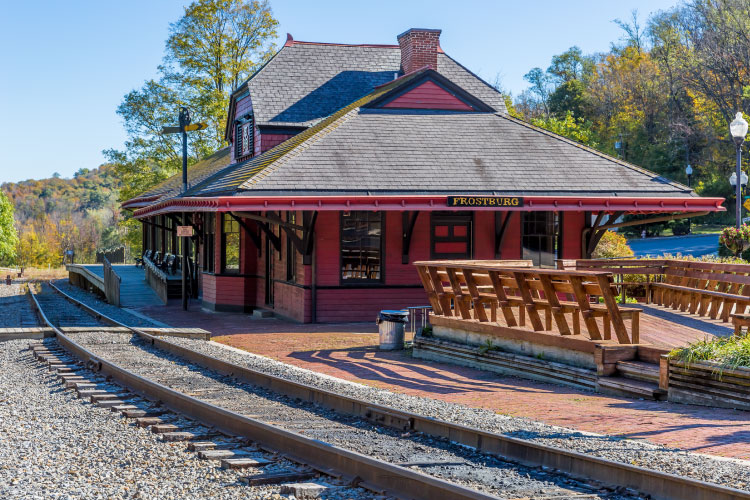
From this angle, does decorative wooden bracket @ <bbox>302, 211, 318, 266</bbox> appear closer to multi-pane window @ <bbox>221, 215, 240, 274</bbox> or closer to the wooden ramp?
multi-pane window @ <bbox>221, 215, 240, 274</bbox>

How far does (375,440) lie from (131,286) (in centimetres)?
2502

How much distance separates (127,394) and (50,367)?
2.94 m

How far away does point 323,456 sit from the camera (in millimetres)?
6730

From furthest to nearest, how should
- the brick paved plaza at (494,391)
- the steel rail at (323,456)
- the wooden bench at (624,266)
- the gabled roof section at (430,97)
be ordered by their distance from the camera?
1. the gabled roof section at (430,97)
2. the wooden bench at (624,266)
3. the brick paved plaza at (494,391)
4. the steel rail at (323,456)

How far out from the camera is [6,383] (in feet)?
37.1

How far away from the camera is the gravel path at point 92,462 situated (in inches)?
239

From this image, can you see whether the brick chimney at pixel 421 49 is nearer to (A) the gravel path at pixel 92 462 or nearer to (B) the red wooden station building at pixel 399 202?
(B) the red wooden station building at pixel 399 202

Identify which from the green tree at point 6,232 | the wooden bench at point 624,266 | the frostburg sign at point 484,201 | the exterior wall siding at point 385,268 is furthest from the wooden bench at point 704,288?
the green tree at point 6,232

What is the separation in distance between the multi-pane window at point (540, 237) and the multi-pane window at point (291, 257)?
18.4 feet

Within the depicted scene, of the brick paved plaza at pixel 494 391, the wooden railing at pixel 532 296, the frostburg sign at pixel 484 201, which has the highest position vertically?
the frostburg sign at pixel 484 201

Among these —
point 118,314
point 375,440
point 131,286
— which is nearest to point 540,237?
point 118,314

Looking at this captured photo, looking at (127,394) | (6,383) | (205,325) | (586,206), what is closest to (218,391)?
(127,394)

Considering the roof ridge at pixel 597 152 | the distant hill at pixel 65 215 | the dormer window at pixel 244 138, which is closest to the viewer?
the roof ridge at pixel 597 152

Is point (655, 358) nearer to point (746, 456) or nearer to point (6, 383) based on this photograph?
point (746, 456)
